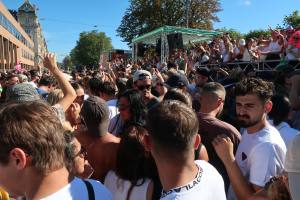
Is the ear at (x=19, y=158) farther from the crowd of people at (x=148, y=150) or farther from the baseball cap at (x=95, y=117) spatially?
the baseball cap at (x=95, y=117)

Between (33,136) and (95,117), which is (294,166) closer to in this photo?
(33,136)

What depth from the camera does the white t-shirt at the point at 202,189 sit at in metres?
1.86

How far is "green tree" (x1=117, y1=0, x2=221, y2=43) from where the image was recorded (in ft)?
141

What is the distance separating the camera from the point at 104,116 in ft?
10.0

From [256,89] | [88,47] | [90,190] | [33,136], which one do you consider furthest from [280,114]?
[88,47]

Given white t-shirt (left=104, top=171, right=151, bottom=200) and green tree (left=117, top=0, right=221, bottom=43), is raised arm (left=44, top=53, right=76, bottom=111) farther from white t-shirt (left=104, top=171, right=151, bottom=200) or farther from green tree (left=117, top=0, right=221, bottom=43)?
green tree (left=117, top=0, right=221, bottom=43)

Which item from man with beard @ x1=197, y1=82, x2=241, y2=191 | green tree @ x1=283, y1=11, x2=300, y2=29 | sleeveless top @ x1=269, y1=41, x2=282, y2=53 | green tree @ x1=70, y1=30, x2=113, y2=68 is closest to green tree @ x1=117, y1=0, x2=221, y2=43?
green tree @ x1=283, y1=11, x2=300, y2=29

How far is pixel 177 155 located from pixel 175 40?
14898 millimetres

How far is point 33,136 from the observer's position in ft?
4.97

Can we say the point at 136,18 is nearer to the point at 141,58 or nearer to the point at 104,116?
the point at 141,58

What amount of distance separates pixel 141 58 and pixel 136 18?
21939 mm

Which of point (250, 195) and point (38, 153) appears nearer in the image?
point (38, 153)


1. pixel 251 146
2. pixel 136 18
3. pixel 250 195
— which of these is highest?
pixel 136 18

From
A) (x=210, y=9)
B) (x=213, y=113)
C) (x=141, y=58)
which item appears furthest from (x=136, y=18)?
(x=213, y=113)
